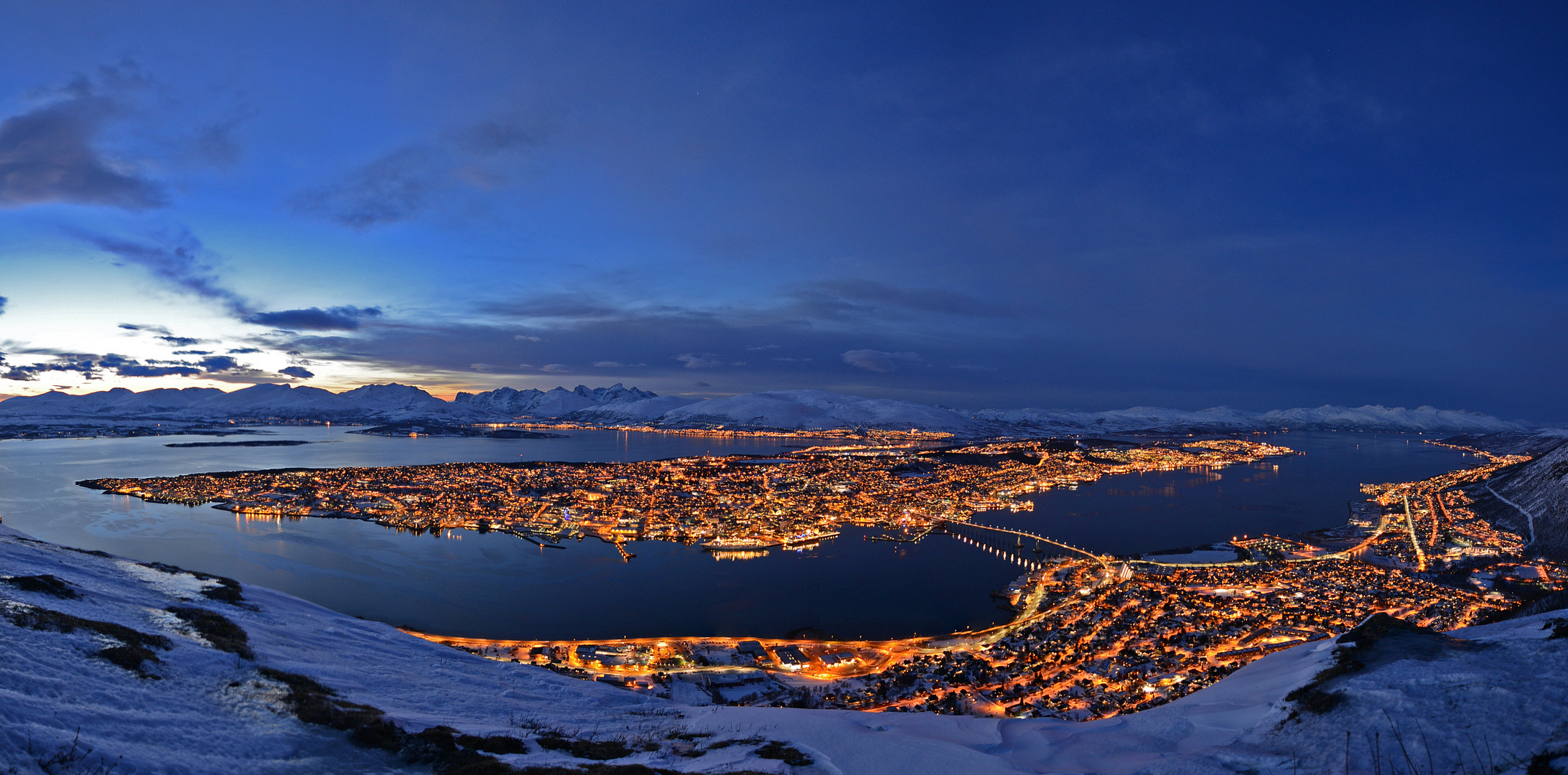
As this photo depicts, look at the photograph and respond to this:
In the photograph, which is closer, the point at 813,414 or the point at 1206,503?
the point at 1206,503

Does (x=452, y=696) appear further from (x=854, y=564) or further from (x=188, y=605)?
(x=854, y=564)

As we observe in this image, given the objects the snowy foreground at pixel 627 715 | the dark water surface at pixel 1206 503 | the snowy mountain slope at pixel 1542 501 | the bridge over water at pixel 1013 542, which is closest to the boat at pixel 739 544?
the bridge over water at pixel 1013 542

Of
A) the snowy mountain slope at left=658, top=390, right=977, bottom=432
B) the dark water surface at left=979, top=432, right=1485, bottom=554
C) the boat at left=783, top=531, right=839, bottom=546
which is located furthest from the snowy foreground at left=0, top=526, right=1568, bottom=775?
the snowy mountain slope at left=658, top=390, right=977, bottom=432

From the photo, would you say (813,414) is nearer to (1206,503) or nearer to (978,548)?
(1206,503)

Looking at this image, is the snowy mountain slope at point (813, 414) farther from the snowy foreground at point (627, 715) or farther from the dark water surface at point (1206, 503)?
the snowy foreground at point (627, 715)

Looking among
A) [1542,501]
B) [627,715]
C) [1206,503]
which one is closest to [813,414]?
[1206,503]

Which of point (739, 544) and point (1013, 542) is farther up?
point (1013, 542)

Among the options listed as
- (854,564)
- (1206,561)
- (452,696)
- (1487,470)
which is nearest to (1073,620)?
(854,564)
